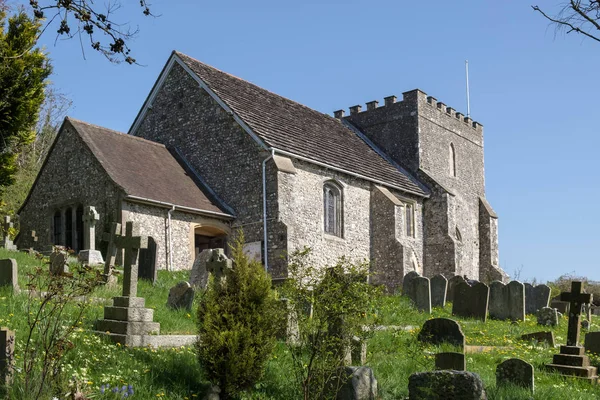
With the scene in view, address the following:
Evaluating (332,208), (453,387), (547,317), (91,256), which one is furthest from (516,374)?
(332,208)

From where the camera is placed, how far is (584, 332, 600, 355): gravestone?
1277 centimetres

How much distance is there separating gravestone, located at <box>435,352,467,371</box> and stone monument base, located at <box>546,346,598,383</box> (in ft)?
7.85

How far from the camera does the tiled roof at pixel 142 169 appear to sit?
20.8 m

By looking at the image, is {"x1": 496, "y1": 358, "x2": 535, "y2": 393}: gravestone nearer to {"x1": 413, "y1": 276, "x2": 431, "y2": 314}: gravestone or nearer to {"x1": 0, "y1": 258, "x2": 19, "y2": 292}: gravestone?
A: {"x1": 413, "y1": 276, "x2": 431, "y2": 314}: gravestone

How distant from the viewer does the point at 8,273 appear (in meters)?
11.9

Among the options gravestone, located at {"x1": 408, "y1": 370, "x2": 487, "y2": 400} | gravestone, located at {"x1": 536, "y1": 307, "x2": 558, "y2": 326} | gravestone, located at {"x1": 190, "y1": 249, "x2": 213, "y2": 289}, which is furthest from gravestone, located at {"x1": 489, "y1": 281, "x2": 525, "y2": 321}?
gravestone, located at {"x1": 408, "y1": 370, "x2": 487, "y2": 400}

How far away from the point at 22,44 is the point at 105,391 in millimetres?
17030

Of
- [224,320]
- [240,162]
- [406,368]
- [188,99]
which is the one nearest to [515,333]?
[406,368]

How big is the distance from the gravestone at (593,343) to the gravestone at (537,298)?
271 inches

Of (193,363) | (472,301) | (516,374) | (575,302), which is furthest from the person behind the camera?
(472,301)

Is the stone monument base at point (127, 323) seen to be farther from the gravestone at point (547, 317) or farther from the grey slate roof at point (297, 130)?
the grey slate roof at point (297, 130)

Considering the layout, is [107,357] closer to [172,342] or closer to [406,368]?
[172,342]

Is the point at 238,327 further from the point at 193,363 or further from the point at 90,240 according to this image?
the point at 90,240

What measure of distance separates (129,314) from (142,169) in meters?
13.0
